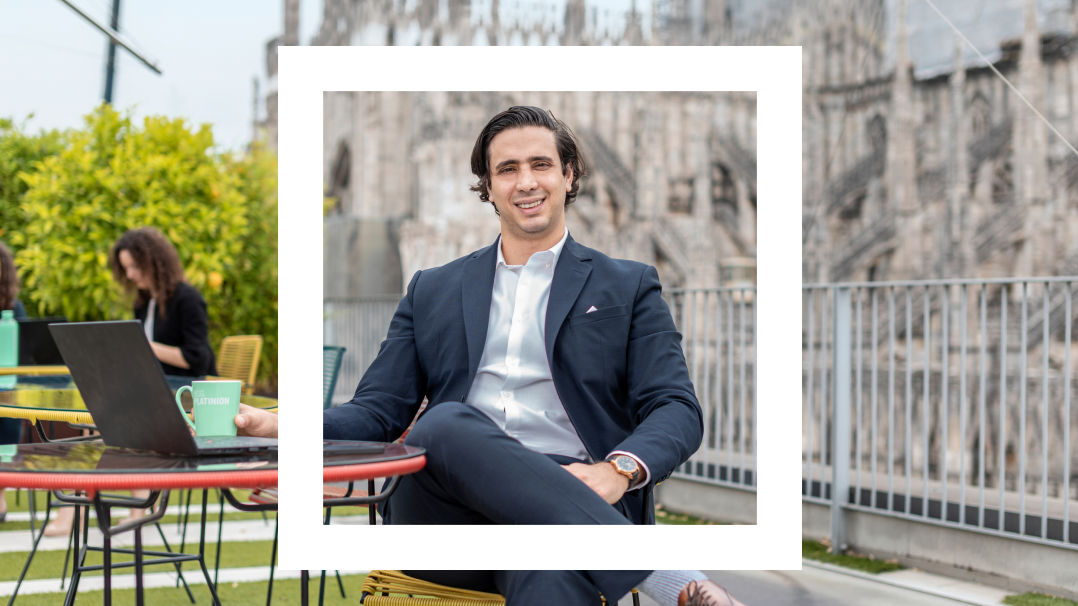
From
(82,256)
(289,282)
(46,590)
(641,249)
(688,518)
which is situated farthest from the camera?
(641,249)

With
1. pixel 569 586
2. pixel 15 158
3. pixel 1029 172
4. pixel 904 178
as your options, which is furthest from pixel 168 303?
pixel 904 178

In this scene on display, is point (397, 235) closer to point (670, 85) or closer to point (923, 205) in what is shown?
point (923, 205)

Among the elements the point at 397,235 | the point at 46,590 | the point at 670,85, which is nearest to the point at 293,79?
the point at 670,85

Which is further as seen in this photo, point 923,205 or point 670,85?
point 923,205

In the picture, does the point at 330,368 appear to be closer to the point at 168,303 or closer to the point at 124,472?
the point at 168,303

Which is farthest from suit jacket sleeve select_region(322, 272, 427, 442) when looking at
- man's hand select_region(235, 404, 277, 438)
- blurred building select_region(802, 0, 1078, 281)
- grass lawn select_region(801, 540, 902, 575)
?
blurred building select_region(802, 0, 1078, 281)

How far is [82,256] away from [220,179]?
1.26m

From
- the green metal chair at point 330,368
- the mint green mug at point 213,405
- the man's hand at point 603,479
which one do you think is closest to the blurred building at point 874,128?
the green metal chair at point 330,368

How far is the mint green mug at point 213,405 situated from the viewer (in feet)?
5.14

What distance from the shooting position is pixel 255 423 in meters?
1.63

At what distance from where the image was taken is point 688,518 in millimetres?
5316

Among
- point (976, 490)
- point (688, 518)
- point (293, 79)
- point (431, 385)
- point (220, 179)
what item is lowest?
point (688, 518)

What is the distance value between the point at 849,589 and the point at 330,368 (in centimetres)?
225

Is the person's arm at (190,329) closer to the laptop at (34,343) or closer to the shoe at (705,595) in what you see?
the laptop at (34,343)
